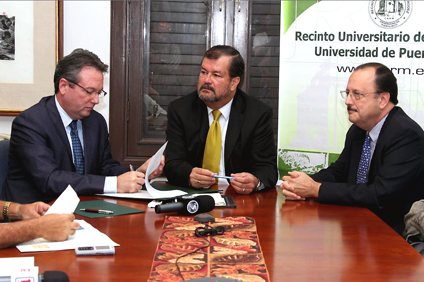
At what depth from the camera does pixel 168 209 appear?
2154 millimetres

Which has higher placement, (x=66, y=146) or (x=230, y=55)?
(x=230, y=55)

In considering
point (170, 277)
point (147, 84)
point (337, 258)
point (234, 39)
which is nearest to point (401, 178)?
point (337, 258)

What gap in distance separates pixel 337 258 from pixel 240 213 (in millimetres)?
664

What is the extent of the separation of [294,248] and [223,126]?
1735 millimetres

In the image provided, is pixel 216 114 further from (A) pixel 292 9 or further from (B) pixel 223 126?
(A) pixel 292 9

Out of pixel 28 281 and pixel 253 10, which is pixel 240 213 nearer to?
pixel 28 281

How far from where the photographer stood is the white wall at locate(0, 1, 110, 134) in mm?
4160

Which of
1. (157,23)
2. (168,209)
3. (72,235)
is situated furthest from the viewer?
(157,23)

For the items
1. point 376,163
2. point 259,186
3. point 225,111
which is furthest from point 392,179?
point 225,111

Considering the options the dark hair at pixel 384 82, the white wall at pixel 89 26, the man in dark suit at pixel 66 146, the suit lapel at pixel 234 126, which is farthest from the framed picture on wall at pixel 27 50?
the dark hair at pixel 384 82

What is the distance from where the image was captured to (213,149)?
3312 mm

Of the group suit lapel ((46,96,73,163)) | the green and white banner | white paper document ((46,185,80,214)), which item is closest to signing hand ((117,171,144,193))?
suit lapel ((46,96,73,163))

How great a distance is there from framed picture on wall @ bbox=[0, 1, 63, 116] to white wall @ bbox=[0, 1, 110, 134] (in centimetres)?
8

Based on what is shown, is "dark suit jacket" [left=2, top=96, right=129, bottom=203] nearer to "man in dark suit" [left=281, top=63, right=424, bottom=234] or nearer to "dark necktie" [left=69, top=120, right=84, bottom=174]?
"dark necktie" [left=69, top=120, right=84, bottom=174]
